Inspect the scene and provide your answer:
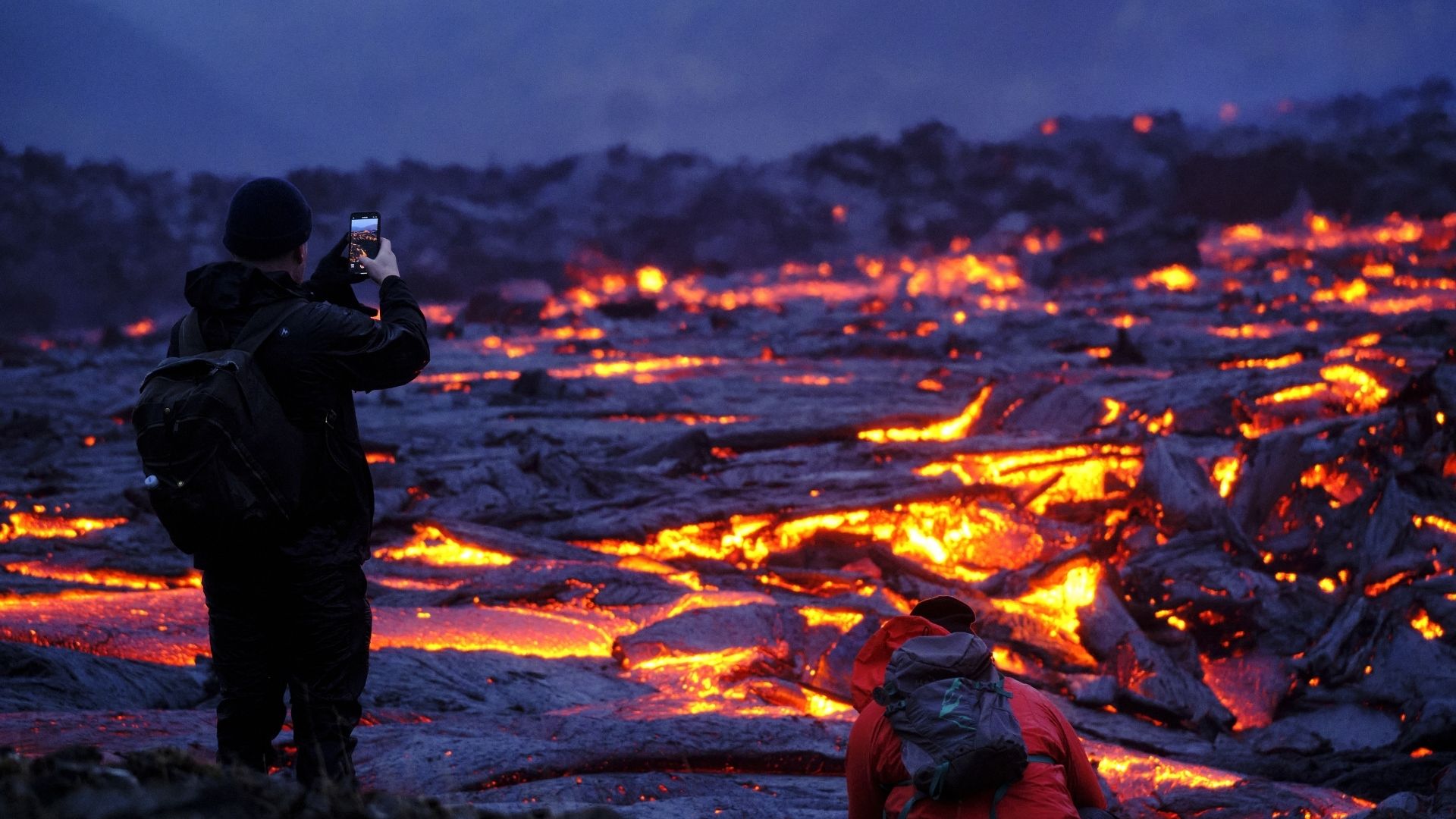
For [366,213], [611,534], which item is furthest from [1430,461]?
[366,213]

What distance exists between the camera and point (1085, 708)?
18.5 ft

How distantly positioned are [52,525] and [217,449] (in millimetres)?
6745

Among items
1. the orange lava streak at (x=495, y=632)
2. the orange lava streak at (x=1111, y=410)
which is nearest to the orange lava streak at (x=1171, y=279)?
the orange lava streak at (x=1111, y=410)

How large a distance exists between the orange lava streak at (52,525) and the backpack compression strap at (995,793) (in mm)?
7246

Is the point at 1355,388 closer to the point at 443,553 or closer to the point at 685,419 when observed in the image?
the point at 685,419

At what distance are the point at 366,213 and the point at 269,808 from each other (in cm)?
189

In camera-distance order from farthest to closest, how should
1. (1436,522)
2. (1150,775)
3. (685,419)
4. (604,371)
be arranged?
(604,371)
(685,419)
(1436,522)
(1150,775)

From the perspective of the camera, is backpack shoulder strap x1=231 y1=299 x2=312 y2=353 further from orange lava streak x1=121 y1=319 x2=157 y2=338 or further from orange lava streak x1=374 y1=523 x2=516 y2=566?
orange lava streak x1=121 y1=319 x2=157 y2=338

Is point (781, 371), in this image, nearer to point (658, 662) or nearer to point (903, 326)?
point (903, 326)

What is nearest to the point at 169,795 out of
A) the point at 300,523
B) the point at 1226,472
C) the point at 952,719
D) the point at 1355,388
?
the point at 300,523

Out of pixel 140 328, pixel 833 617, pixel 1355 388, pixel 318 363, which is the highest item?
pixel 140 328

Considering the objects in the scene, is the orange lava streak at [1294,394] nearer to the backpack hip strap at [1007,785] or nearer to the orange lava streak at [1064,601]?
the orange lava streak at [1064,601]

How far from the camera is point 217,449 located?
8.22 ft

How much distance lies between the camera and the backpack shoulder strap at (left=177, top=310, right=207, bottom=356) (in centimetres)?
274
